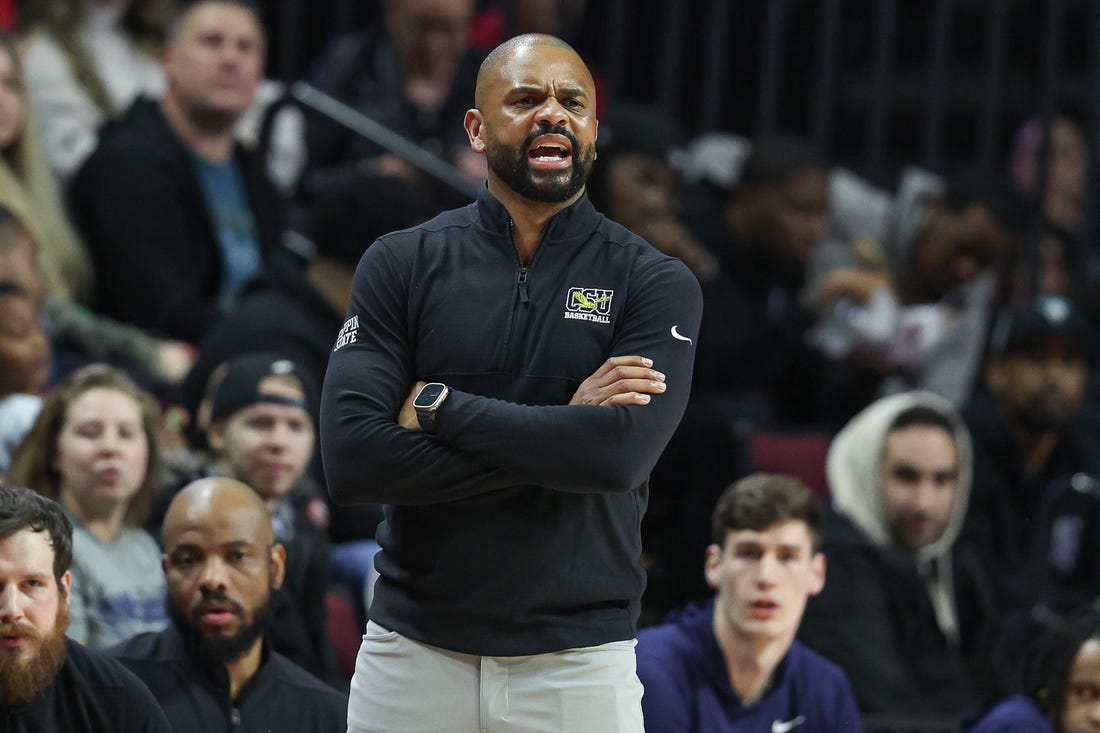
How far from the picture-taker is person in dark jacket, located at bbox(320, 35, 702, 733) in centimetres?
296

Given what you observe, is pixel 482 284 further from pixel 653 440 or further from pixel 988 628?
pixel 988 628

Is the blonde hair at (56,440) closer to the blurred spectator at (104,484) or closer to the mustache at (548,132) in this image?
the blurred spectator at (104,484)

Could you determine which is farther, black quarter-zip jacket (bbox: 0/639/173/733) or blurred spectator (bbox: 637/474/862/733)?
blurred spectator (bbox: 637/474/862/733)

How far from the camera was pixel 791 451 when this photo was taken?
633 cm

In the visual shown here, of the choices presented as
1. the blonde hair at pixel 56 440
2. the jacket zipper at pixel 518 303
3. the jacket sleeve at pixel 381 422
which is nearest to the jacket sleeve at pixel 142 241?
the blonde hair at pixel 56 440

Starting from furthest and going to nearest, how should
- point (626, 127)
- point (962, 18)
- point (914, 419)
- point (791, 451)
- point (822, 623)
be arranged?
point (962, 18)
point (626, 127)
point (791, 451)
point (914, 419)
point (822, 623)

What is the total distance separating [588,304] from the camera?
10.1 ft

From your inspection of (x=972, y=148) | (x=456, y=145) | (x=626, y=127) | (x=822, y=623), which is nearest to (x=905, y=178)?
(x=972, y=148)

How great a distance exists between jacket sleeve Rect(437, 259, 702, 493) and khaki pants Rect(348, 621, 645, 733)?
29 centimetres

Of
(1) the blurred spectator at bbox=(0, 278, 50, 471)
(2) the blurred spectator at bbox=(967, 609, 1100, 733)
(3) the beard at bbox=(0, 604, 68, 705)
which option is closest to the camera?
(3) the beard at bbox=(0, 604, 68, 705)

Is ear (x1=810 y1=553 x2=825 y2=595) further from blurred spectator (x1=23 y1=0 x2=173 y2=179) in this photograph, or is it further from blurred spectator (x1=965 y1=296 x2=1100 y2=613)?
blurred spectator (x1=23 y1=0 x2=173 y2=179)

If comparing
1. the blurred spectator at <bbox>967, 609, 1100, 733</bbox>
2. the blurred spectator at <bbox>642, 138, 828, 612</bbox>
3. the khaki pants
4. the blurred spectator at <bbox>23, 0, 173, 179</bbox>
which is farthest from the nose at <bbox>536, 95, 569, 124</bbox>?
the blurred spectator at <bbox>23, 0, 173, 179</bbox>

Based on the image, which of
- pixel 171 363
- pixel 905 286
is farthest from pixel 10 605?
pixel 905 286

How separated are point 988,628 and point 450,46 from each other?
288cm
